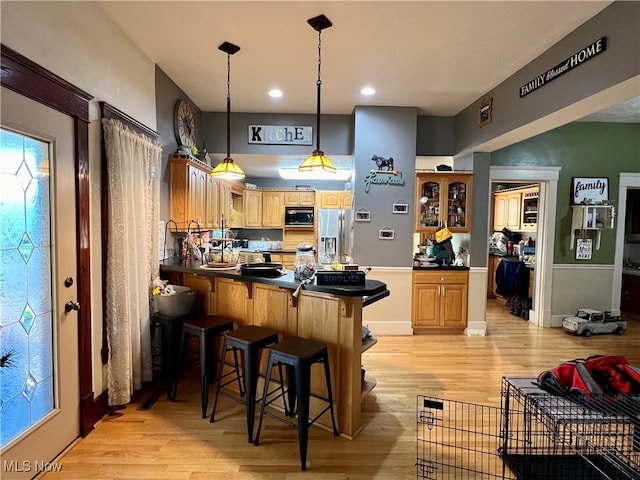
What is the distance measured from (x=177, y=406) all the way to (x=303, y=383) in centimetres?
130

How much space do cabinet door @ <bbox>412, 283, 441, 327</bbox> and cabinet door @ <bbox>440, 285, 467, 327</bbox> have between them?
8 centimetres

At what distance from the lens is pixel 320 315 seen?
2500 millimetres

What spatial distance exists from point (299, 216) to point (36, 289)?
17.5 feet

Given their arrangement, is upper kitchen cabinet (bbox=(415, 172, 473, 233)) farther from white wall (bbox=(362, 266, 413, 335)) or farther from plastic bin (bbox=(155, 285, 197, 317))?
plastic bin (bbox=(155, 285, 197, 317))

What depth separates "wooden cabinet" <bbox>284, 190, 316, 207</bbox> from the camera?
23.6ft

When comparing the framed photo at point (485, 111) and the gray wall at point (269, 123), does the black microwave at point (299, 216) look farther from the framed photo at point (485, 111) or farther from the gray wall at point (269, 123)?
the framed photo at point (485, 111)

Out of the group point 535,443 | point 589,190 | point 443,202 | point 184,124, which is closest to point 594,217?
point 589,190

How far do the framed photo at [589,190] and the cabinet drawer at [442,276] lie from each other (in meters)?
2.06

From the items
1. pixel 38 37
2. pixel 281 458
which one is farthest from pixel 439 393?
pixel 38 37

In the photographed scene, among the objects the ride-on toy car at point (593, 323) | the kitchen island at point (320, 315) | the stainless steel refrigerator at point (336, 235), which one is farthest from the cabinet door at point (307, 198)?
the ride-on toy car at point (593, 323)

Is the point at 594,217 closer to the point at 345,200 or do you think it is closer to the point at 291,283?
the point at 345,200

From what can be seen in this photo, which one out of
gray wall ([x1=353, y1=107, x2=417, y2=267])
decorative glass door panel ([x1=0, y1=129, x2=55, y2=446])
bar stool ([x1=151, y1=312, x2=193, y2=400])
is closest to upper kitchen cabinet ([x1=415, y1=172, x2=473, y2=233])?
gray wall ([x1=353, y1=107, x2=417, y2=267])

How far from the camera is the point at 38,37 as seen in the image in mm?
1894

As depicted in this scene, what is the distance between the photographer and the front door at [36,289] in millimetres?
1787
